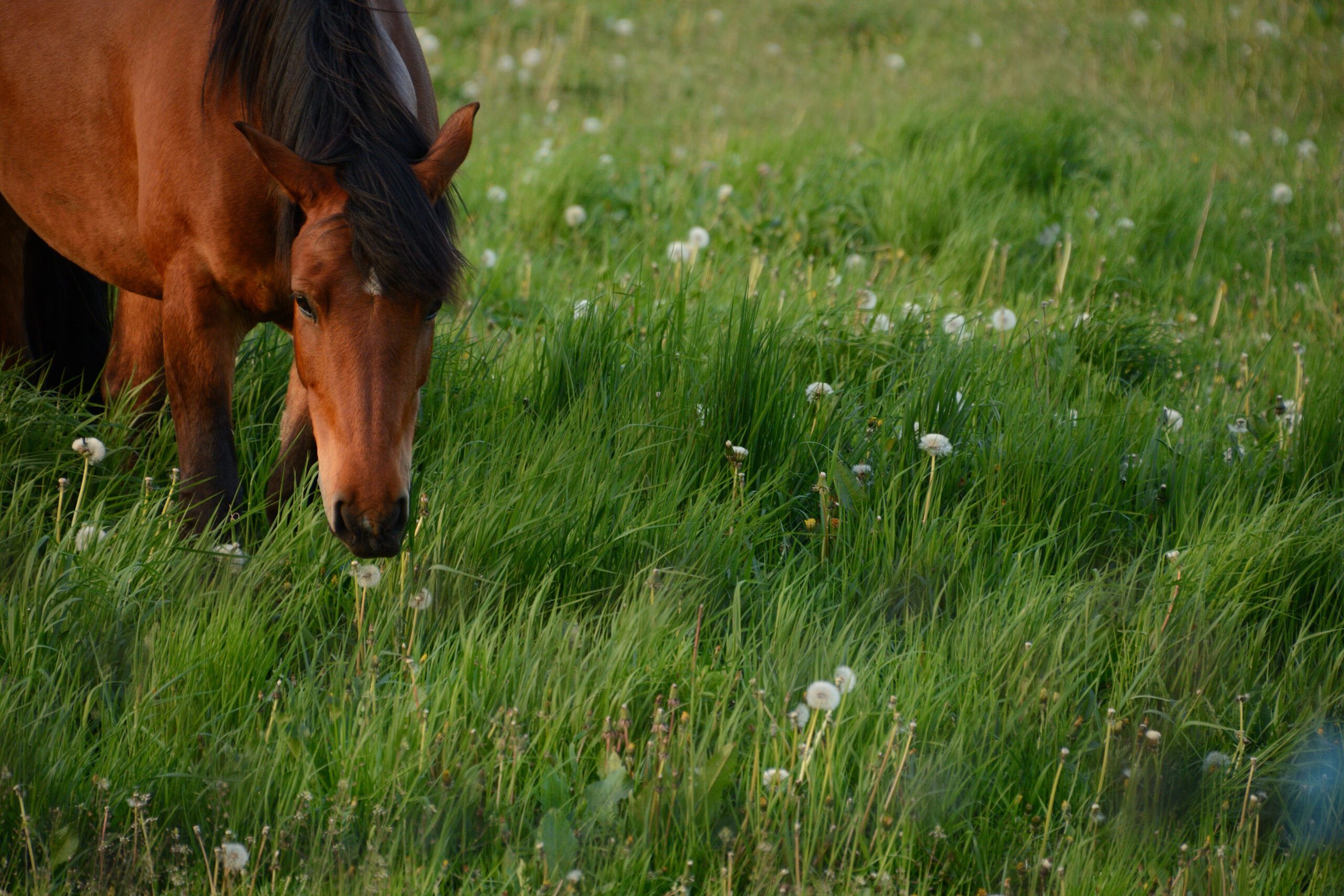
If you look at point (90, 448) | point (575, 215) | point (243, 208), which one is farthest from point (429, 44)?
point (90, 448)

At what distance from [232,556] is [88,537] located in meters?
0.33

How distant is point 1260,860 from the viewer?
228 centimetres

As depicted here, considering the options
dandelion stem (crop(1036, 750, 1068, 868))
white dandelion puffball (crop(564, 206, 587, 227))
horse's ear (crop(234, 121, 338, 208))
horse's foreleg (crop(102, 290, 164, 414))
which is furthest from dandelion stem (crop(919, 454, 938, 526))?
white dandelion puffball (crop(564, 206, 587, 227))

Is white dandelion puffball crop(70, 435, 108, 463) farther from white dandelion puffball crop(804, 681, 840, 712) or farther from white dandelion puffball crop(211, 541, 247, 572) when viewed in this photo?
white dandelion puffball crop(804, 681, 840, 712)

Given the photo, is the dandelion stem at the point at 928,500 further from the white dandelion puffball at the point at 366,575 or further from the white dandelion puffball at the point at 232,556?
the white dandelion puffball at the point at 232,556

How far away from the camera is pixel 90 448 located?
2.65m

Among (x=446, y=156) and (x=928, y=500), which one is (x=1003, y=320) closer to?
(x=928, y=500)

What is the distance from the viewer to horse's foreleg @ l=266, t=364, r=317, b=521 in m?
3.02

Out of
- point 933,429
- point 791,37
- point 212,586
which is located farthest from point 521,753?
point 791,37

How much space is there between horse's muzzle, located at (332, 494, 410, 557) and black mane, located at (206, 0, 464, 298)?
17.6 inches

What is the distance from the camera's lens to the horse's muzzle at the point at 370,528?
2219mm

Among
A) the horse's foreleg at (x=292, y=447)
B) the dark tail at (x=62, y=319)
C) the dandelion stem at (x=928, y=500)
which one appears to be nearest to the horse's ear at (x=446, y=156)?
the horse's foreleg at (x=292, y=447)

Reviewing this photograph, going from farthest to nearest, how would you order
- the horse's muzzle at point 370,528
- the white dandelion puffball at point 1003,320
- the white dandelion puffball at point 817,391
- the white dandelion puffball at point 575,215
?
the white dandelion puffball at point 575,215 < the white dandelion puffball at point 1003,320 < the white dandelion puffball at point 817,391 < the horse's muzzle at point 370,528

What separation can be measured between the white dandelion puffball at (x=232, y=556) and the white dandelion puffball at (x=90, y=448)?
0.36 m
